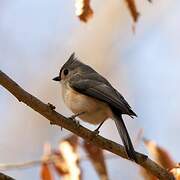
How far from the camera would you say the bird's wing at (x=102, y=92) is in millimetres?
2920

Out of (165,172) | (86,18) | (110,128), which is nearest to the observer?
(86,18)

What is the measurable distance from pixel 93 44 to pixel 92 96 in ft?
8.74

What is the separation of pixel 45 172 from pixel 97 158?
276 mm

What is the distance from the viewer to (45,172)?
9.11 feet

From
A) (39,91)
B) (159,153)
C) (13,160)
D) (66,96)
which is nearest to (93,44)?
(39,91)

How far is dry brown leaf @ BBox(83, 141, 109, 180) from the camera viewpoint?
2781mm

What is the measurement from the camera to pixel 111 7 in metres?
5.78

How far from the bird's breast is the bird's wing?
0.03 meters

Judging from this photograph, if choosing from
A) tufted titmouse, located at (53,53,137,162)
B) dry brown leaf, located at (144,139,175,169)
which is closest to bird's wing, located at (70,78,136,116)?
tufted titmouse, located at (53,53,137,162)

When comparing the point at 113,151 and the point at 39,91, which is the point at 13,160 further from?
the point at 113,151

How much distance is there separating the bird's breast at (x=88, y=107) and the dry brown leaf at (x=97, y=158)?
170mm

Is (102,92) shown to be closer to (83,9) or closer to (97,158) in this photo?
(97,158)

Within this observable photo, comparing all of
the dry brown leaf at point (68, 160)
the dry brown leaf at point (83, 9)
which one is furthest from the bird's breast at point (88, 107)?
the dry brown leaf at point (83, 9)

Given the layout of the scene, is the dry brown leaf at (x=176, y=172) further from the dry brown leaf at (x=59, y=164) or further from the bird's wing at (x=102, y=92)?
the dry brown leaf at (x=59, y=164)
